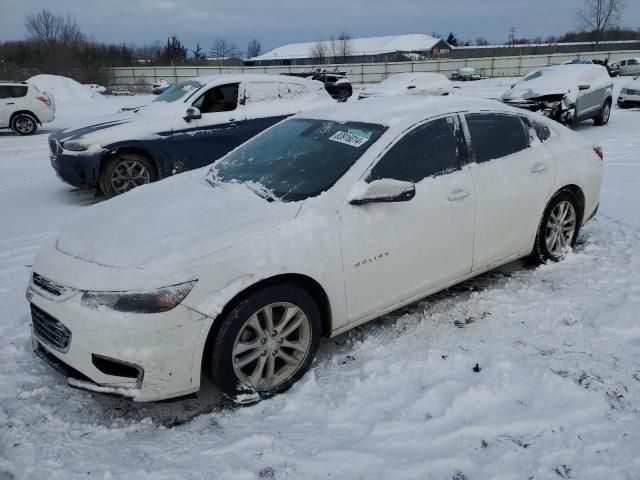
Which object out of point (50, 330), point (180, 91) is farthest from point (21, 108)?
point (50, 330)

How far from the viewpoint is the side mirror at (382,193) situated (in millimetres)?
3154

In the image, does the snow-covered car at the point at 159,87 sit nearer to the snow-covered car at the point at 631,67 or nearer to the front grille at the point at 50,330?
the front grille at the point at 50,330

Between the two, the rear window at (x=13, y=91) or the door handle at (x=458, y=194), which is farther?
the rear window at (x=13, y=91)

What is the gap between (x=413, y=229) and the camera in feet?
11.1

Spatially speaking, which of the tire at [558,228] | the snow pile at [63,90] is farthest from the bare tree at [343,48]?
the tire at [558,228]

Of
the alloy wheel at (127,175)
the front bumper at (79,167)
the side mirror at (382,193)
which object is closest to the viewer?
the side mirror at (382,193)

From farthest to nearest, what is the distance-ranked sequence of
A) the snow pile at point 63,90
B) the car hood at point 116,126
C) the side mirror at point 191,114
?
the snow pile at point 63,90 → the side mirror at point 191,114 → the car hood at point 116,126

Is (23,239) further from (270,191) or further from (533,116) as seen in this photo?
(533,116)

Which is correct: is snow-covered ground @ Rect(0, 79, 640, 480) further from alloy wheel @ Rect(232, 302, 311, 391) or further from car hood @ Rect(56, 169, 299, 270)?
car hood @ Rect(56, 169, 299, 270)

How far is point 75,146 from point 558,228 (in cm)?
591

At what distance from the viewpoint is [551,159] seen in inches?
172

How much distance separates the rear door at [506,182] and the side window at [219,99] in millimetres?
4650

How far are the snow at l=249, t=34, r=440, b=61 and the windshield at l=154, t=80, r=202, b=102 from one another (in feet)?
228

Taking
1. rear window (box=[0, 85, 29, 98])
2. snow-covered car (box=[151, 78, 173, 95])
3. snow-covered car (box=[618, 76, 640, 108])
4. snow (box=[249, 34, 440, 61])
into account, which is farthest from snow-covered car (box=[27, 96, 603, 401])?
snow (box=[249, 34, 440, 61])
